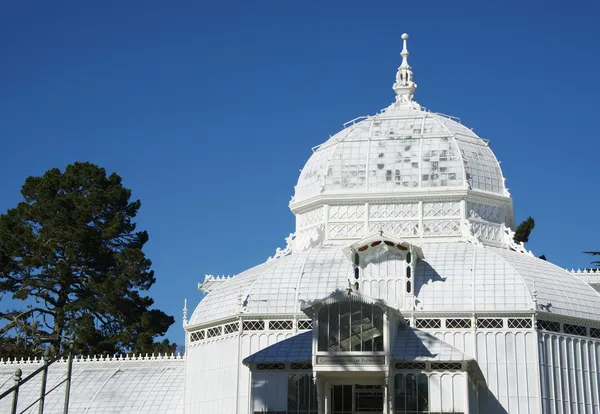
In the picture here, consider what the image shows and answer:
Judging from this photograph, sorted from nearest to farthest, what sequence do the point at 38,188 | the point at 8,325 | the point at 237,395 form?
the point at 237,395 < the point at 8,325 < the point at 38,188

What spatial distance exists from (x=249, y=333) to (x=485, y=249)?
1366cm

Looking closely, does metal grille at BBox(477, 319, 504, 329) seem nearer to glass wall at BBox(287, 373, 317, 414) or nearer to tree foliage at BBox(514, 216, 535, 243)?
glass wall at BBox(287, 373, 317, 414)

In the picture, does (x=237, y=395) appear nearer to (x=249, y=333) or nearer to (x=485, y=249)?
(x=249, y=333)

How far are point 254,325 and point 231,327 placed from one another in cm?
146

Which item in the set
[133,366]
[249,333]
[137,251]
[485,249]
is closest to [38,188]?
[137,251]

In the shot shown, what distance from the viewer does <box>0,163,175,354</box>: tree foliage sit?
262ft

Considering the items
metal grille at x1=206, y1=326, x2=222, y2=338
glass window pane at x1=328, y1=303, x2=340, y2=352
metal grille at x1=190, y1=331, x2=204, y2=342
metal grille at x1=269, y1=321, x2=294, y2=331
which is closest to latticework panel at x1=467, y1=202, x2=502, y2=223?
metal grille at x1=269, y1=321, x2=294, y2=331

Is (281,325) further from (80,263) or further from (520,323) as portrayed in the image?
(80,263)

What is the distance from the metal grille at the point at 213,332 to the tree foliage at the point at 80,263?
1864cm

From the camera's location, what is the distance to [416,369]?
171ft

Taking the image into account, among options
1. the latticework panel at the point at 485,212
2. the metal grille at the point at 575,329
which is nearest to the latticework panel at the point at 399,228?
the latticework panel at the point at 485,212

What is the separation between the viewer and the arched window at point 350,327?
2002 inches

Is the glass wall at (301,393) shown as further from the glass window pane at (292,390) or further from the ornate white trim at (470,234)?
the ornate white trim at (470,234)

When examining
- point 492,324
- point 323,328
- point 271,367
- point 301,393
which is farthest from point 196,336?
point 492,324
